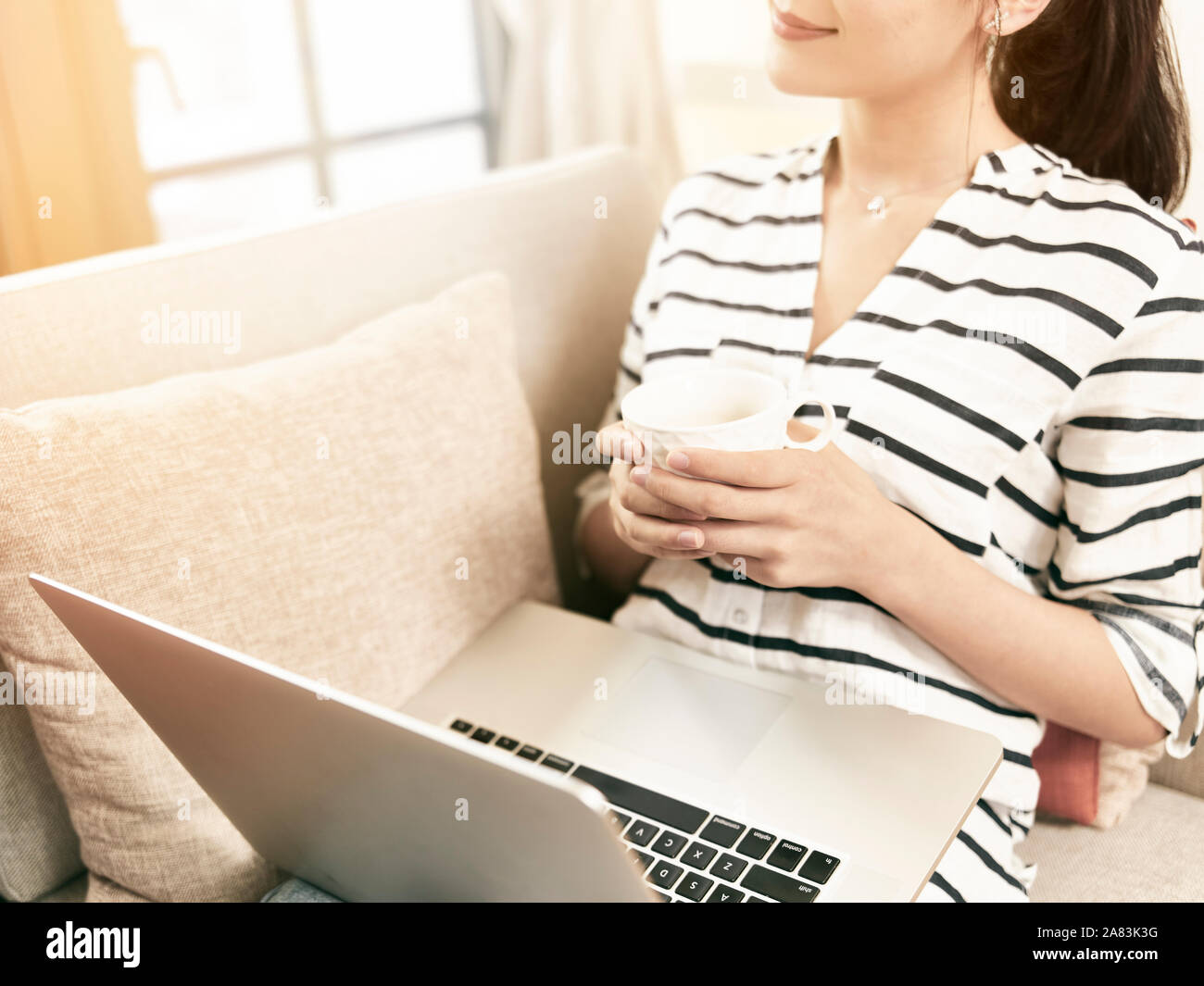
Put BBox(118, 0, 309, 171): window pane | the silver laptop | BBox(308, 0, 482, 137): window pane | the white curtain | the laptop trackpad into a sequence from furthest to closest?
BBox(308, 0, 482, 137): window pane, BBox(118, 0, 309, 171): window pane, the white curtain, the laptop trackpad, the silver laptop

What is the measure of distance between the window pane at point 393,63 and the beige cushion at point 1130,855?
2.15 metres

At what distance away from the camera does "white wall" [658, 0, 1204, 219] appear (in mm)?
1541

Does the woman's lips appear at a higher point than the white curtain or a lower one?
higher

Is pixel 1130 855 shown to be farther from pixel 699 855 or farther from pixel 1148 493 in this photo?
pixel 699 855

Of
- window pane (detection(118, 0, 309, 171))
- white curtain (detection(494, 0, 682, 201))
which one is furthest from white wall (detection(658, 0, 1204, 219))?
window pane (detection(118, 0, 309, 171))

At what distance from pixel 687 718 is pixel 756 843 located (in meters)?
0.14

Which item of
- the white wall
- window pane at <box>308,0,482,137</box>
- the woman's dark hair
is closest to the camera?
the woman's dark hair

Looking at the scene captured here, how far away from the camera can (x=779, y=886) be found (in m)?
0.64

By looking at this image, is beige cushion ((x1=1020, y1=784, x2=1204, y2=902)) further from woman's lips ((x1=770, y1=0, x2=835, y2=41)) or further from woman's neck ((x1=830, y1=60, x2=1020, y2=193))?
woman's lips ((x1=770, y1=0, x2=835, y2=41))

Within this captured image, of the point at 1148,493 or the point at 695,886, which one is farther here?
the point at 1148,493

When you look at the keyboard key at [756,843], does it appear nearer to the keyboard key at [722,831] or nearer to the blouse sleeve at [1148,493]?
the keyboard key at [722,831]

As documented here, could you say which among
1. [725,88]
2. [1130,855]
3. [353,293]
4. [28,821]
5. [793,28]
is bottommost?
[1130,855]

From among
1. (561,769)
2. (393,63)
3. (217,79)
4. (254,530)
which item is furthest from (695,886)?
(393,63)

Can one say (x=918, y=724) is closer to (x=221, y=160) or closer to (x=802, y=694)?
(x=802, y=694)
